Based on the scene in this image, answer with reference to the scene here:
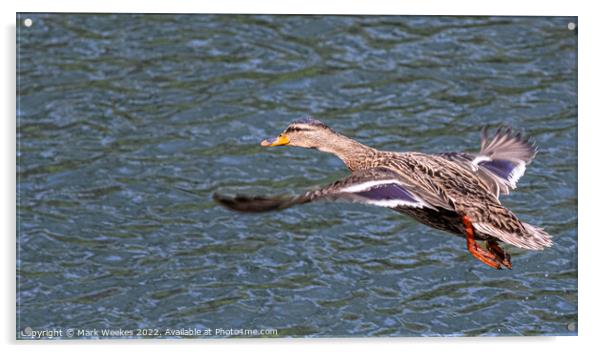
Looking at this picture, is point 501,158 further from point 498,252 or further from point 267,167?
point 267,167

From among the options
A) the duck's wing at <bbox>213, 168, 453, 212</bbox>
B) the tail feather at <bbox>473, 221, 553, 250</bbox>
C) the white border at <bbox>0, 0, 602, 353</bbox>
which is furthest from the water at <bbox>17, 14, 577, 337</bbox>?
the duck's wing at <bbox>213, 168, 453, 212</bbox>

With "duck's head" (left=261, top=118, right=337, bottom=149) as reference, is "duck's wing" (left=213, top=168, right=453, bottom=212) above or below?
below

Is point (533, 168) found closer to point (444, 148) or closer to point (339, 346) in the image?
point (444, 148)

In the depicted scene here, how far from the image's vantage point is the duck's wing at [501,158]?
12.8 m

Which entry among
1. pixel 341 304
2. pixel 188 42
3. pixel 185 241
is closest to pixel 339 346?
pixel 341 304

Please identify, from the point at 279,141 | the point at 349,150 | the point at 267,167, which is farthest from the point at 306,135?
the point at 267,167

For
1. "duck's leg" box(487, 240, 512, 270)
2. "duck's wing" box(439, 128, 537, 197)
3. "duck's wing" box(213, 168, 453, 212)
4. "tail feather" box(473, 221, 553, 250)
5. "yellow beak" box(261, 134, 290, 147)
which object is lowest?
"duck's leg" box(487, 240, 512, 270)

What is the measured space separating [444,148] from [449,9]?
1.07m

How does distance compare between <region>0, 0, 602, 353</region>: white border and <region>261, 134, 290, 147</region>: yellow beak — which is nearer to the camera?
<region>0, 0, 602, 353</region>: white border

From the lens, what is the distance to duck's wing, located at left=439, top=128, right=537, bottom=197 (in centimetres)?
1285

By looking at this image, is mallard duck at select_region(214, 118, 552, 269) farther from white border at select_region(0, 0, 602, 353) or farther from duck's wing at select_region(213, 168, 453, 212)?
white border at select_region(0, 0, 602, 353)

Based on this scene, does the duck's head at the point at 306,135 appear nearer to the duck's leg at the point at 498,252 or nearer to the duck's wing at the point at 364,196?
the duck's wing at the point at 364,196

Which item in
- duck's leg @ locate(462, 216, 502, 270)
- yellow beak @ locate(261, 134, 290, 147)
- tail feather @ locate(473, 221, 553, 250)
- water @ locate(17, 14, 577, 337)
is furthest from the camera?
yellow beak @ locate(261, 134, 290, 147)

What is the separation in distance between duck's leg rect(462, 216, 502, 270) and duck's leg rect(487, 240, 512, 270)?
0.10 feet
